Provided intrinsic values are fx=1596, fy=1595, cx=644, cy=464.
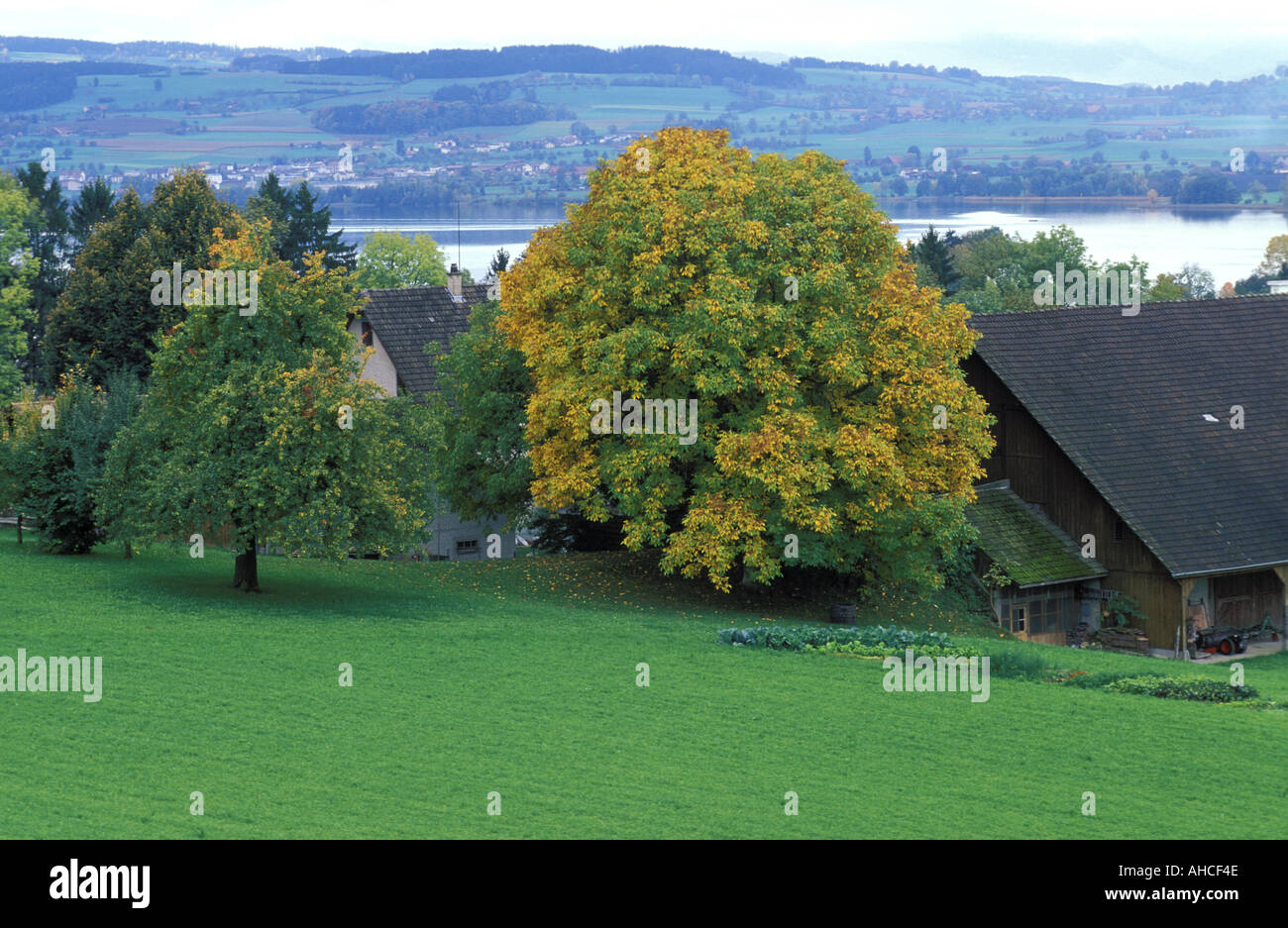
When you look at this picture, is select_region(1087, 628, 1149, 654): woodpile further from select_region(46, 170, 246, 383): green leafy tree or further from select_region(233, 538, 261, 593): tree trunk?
select_region(46, 170, 246, 383): green leafy tree

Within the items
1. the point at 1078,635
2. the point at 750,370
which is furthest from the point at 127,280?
the point at 1078,635

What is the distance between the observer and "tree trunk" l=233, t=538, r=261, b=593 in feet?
126

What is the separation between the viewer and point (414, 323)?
60.7 m

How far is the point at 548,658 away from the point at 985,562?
18256mm

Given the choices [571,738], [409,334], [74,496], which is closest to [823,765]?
[571,738]

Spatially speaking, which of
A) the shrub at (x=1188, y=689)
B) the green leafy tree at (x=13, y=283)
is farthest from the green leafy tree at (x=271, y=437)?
the green leafy tree at (x=13, y=283)

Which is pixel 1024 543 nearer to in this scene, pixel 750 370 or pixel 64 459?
pixel 750 370

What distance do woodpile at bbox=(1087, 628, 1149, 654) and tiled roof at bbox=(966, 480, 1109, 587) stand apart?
1.77 metres

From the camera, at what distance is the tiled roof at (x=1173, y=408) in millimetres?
46625

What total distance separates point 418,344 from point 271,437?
2568 centimetres

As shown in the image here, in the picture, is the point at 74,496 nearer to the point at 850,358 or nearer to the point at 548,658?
the point at 548,658

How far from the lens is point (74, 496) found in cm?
4056

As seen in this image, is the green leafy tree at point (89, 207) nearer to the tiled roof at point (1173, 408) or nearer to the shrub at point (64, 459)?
the shrub at point (64, 459)

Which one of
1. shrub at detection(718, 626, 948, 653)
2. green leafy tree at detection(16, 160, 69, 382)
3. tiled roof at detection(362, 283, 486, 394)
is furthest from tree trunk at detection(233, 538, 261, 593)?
green leafy tree at detection(16, 160, 69, 382)
